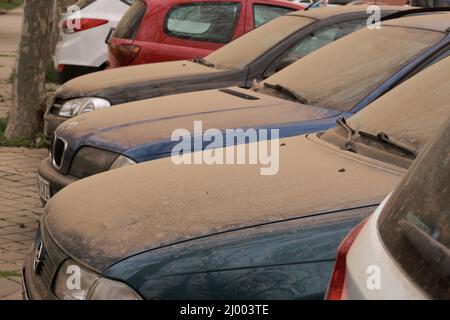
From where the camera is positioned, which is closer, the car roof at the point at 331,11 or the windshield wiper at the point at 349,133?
the windshield wiper at the point at 349,133

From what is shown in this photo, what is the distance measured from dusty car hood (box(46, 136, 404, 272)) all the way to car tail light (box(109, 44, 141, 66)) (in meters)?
5.89

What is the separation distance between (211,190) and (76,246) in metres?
0.59

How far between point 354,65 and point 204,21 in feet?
15.3

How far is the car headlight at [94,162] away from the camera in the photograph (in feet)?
18.6

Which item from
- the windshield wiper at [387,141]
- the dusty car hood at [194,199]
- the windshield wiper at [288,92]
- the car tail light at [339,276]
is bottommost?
the windshield wiper at [288,92]

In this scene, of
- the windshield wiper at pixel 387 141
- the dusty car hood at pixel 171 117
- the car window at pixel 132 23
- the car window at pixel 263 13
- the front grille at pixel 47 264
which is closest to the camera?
the front grille at pixel 47 264

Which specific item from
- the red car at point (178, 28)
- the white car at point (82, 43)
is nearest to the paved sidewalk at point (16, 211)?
the red car at point (178, 28)

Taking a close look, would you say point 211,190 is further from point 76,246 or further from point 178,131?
point 178,131

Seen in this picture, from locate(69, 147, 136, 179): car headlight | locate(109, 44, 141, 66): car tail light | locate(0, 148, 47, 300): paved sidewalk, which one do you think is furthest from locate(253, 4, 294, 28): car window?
locate(69, 147, 136, 179): car headlight

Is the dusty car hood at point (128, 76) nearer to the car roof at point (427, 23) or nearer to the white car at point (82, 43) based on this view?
the car roof at point (427, 23)

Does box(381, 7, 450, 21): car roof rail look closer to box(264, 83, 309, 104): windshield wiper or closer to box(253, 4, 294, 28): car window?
box(264, 83, 309, 104): windshield wiper

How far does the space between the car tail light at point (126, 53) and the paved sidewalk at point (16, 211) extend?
4.17 ft

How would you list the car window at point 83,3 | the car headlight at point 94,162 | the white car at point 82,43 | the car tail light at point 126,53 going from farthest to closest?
1. the car window at point 83,3
2. the white car at point 82,43
3. the car tail light at point 126,53
4. the car headlight at point 94,162
